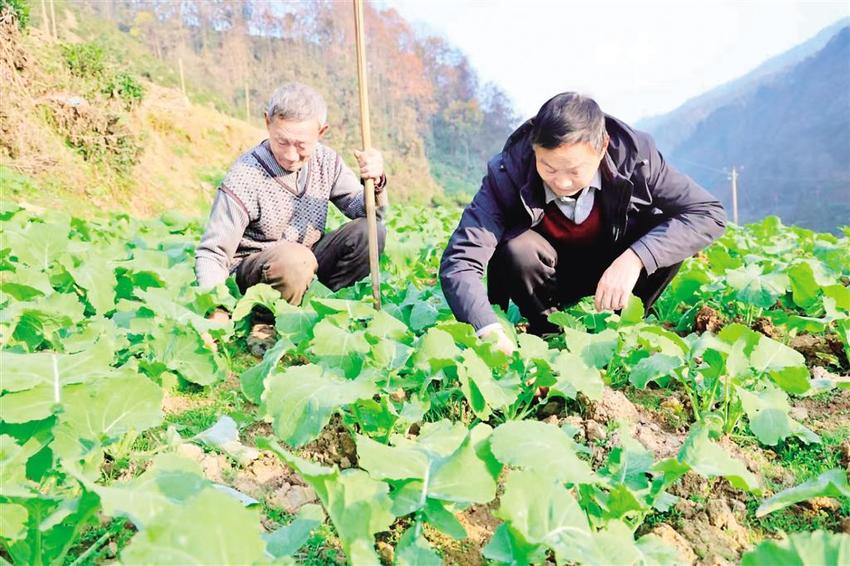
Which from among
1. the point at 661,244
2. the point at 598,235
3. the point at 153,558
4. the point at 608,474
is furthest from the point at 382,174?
the point at 153,558

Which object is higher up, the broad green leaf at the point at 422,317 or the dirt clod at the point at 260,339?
the broad green leaf at the point at 422,317

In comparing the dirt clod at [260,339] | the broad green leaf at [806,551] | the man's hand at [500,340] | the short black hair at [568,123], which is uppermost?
the short black hair at [568,123]

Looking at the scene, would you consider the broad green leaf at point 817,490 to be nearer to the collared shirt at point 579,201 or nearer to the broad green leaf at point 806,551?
the broad green leaf at point 806,551

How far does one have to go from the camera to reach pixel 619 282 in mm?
2469

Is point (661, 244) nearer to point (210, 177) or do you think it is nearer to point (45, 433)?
point (45, 433)

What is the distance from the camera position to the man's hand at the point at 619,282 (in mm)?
2471

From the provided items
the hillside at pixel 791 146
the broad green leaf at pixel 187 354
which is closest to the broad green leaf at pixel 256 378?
the broad green leaf at pixel 187 354

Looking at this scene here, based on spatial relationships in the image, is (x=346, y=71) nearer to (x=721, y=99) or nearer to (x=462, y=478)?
(x=462, y=478)

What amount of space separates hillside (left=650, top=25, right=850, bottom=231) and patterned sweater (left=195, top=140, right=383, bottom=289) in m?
49.6

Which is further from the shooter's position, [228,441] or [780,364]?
[780,364]

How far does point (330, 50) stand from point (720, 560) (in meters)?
42.7

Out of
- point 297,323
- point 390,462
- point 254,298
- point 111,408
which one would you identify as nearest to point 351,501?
point 390,462

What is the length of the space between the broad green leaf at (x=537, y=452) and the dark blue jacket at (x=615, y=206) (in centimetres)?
103

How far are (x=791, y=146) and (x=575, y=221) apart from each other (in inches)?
2884
